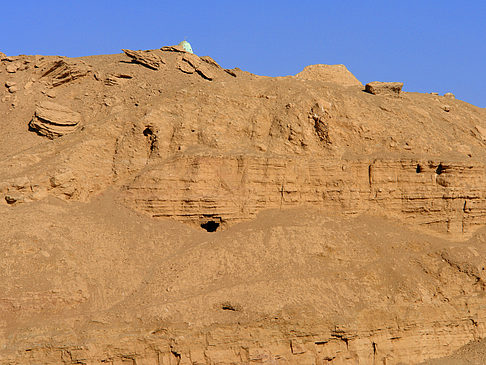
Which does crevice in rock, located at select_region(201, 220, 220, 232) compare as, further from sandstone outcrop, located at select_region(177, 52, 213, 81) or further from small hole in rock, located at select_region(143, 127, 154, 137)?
sandstone outcrop, located at select_region(177, 52, 213, 81)

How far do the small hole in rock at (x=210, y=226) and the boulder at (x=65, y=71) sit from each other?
11.7 meters

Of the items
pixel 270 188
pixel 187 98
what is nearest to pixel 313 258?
pixel 270 188

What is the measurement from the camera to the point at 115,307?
60.7ft

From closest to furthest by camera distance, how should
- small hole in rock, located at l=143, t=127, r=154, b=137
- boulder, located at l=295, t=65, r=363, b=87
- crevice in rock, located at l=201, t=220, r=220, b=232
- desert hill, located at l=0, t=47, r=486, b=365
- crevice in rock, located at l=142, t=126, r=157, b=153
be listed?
desert hill, located at l=0, t=47, r=486, b=365
crevice in rock, located at l=201, t=220, r=220, b=232
crevice in rock, located at l=142, t=126, r=157, b=153
small hole in rock, located at l=143, t=127, r=154, b=137
boulder, located at l=295, t=65, r=363, b=87

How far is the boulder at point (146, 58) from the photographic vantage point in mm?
29766

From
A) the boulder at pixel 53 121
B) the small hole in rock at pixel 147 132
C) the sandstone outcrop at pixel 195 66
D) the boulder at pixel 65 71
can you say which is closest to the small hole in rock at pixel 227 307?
the small hole in rock at pixel 147 132

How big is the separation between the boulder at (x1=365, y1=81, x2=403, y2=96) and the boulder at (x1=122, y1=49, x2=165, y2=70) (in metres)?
10.9

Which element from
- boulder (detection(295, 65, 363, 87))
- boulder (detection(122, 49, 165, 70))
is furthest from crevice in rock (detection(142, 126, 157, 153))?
boulder (detection(295, 65, 363, 87))

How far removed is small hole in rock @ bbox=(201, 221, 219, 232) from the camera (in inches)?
909

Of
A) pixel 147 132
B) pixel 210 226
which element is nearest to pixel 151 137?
pixel 147 132

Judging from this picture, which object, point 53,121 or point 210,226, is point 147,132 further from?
point 210,226

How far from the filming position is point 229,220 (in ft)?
74.7

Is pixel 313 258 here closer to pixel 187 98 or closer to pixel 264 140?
pixel 264 140

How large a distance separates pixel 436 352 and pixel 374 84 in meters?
14.3
